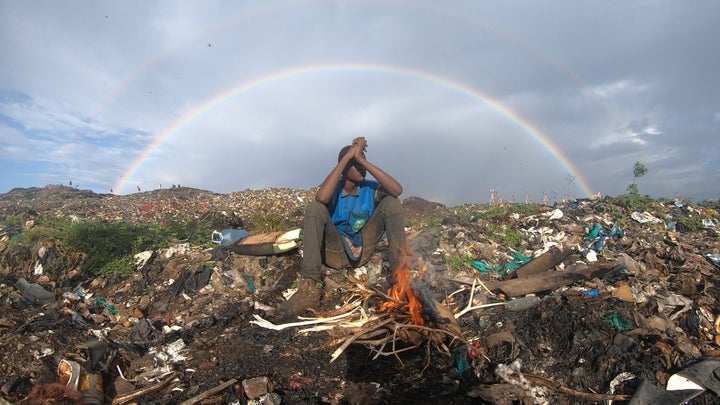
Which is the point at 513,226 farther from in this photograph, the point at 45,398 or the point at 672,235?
the point at 45,398

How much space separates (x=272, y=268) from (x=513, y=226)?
410 centimetres

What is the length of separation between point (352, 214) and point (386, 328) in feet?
5.53

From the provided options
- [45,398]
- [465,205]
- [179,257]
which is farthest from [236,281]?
[465,205]

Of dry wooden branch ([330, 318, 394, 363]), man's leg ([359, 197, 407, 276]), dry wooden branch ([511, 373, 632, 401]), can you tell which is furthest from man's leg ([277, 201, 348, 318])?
dry wooden branch ([511, 373, 632, 401])

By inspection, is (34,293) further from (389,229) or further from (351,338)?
(389,229)

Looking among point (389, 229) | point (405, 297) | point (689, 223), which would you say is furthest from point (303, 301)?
point (689, 223)

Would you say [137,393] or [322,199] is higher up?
[322,199]

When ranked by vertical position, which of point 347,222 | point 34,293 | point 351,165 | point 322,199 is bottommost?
point 34,293

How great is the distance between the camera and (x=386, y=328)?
11.7 feet

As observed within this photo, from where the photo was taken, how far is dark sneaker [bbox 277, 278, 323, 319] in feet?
13.8

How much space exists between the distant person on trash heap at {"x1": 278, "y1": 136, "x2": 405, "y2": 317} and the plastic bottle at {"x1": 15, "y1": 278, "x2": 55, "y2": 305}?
106 inches

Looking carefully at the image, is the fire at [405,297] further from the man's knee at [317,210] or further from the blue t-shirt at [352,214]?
the man's knee at [317,210]

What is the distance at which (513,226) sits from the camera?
6.99 meters

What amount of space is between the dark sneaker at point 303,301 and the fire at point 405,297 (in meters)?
0.81
